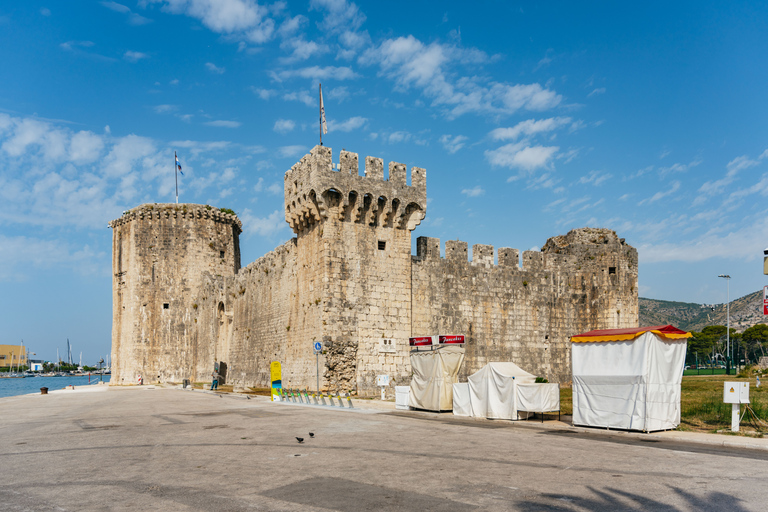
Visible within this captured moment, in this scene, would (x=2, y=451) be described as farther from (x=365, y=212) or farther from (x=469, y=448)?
(x=365, y=212)

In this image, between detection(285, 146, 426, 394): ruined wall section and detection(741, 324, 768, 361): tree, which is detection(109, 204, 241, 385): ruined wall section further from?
detection(741, 324, 768, 361): tree

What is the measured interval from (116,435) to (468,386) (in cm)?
985

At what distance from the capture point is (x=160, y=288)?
45.8 metres

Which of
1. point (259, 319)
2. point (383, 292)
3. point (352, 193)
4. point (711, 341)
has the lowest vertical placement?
point (711, 341)

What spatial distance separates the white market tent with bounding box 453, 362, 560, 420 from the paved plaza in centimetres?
146

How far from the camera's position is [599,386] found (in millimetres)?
14438

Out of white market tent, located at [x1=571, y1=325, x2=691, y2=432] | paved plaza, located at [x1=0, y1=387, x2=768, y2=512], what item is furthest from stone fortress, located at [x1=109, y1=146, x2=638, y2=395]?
white market tent, located at [x1=571, y1=325, x2=691, y2=432]

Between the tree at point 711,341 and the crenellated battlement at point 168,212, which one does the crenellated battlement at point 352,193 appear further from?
the tree at point 711,341

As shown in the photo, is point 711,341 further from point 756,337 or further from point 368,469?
point 368,469

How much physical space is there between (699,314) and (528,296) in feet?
568

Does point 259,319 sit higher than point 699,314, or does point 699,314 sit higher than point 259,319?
point 259,319

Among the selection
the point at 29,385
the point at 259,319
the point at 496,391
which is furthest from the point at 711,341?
the point at 29,385

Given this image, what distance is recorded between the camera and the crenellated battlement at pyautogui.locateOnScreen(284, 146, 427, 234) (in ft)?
82.3

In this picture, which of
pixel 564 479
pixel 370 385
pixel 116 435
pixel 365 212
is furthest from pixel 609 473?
pixel 365 212
